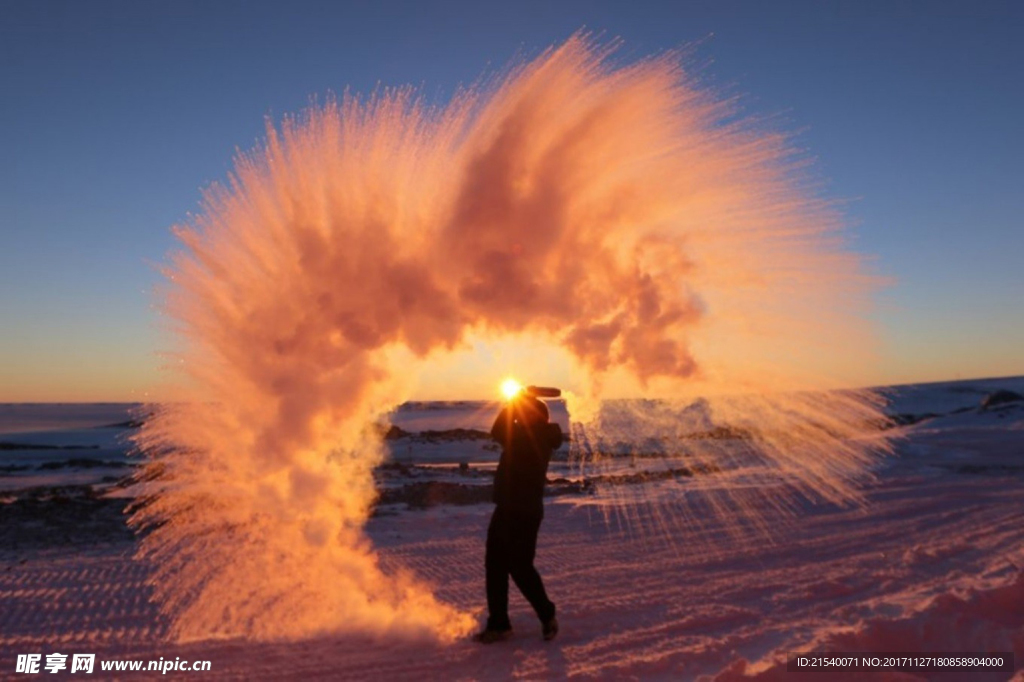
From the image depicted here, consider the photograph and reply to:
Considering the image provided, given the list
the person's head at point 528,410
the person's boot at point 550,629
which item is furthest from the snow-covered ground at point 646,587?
the person's head at point 528,410

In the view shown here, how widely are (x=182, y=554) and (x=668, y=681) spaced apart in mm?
8333

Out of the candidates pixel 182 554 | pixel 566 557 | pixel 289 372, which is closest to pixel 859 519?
pixel 566 557

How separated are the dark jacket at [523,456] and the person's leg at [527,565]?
0.37 feet

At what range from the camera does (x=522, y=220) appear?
8094mm

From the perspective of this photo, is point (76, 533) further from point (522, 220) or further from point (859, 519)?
point (859, 519)

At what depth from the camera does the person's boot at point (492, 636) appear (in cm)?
601

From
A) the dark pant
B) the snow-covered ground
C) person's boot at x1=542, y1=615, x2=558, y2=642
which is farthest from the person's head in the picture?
the snow-covered ground

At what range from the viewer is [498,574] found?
6219 millimetres

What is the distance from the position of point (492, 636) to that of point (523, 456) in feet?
4.53

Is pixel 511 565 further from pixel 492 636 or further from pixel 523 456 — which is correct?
pixel 523 456

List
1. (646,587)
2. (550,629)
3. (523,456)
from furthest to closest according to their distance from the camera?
(646,587) → (523,456) → (550,629)

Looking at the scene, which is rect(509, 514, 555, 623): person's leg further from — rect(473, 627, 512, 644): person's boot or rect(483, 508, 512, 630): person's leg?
rect(473, 627, 512, 644): person's boot

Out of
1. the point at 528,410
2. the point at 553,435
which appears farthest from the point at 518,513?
the point at 528,410

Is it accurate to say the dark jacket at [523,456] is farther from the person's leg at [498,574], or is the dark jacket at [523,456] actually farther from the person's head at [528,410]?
the person's leg at [498,574]
